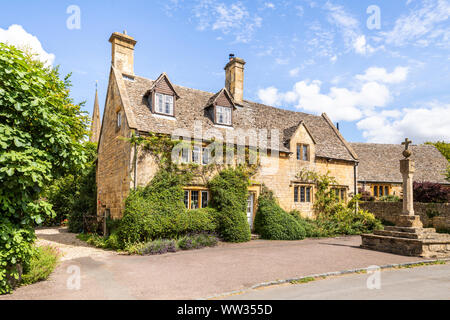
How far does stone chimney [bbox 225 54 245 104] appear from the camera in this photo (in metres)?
21.2

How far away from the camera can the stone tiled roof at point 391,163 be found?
31.7 meters

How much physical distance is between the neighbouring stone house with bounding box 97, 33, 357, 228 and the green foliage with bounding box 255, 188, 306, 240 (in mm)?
693

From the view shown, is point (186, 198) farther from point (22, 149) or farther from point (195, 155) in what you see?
point (22, 149)

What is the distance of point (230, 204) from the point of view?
15.7m

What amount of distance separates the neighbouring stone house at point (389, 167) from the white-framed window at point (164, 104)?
22594mm

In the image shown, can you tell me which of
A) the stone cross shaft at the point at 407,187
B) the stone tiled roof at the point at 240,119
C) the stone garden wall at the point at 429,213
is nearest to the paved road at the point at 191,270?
the stone cross shaft at the point at 407,187

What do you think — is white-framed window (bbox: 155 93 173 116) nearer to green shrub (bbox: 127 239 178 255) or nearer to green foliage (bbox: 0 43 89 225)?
green shrub (bbox: 127 239 178 255)

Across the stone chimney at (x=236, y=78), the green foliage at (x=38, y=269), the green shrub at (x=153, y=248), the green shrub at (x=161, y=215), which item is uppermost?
the stone chimney at (x=236, y=78)

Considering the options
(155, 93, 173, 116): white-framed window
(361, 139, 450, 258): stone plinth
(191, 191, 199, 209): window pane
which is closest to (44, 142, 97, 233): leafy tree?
(155, 93, 173, 116): white-framed window

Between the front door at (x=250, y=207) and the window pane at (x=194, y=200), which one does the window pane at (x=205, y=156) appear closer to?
the window pane at (x=194, y=200)

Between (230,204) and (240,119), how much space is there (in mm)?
6695

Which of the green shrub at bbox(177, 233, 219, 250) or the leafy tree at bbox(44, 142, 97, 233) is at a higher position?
the leafy tree at bbox(44, 142, 97, 233)

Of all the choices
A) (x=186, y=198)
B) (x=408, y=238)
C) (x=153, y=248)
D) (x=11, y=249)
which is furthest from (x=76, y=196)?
(x=408, y=238)
